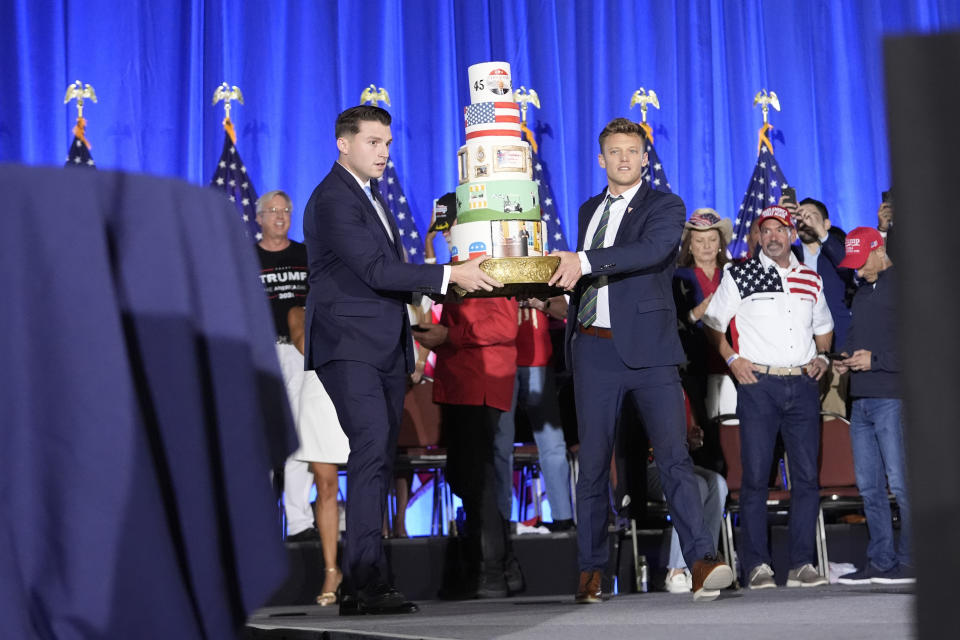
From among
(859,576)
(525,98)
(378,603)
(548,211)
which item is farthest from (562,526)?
(525,98)

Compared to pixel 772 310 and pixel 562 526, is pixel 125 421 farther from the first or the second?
pixel 772 310

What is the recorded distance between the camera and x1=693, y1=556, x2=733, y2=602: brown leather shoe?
14.0 feet

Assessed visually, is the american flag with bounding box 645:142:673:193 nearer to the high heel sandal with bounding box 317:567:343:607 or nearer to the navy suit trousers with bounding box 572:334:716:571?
the navy suit trousers with bounding box 572:334:716:571

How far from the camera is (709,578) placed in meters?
4.25

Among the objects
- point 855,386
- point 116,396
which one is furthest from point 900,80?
point 855,386

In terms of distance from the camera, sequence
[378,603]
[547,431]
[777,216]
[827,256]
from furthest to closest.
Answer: [827,256], [777,216], [547,431], [378,603]

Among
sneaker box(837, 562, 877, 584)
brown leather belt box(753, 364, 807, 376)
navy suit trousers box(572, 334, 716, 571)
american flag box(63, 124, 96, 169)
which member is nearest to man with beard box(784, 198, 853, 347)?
brown leather belt box(753, 364, 807, 376)

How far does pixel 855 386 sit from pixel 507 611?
274cm

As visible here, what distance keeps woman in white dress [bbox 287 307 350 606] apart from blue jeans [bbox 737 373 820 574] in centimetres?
200

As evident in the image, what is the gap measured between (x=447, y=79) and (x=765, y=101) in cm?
272

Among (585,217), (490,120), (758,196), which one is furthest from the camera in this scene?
(758,196)

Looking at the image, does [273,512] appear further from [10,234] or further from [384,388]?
[384,388]

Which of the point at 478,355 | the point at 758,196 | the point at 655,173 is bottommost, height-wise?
the point at 478,355

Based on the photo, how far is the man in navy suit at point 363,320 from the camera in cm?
423
